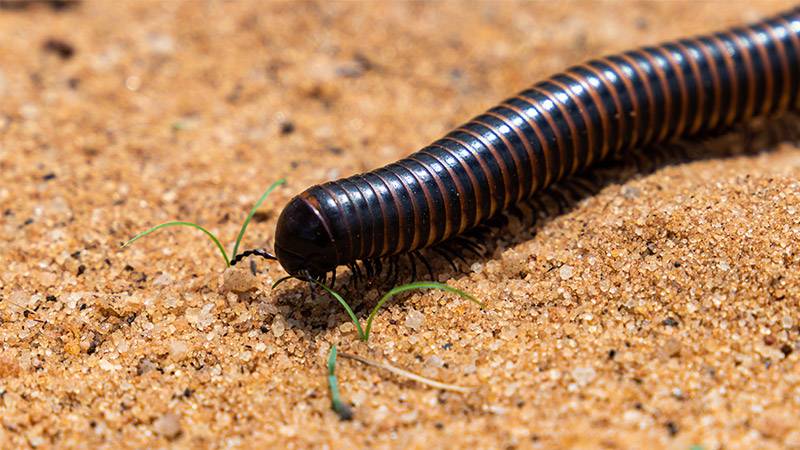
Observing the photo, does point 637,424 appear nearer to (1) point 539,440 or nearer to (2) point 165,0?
(1) point 539,440

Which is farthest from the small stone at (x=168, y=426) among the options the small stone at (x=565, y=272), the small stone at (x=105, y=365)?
the small stone at (x=565, y=272)

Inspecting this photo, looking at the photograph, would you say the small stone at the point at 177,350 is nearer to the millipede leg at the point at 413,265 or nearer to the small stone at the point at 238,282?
the small stone at the point at 238,282

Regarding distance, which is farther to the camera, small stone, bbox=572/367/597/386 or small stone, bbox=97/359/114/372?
small stone, bbox=97/359/114/372

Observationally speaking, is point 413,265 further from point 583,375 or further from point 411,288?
point 583,375

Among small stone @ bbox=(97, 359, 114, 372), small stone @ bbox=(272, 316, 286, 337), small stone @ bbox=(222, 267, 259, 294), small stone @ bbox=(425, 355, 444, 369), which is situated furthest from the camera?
small stone @ bbox=(222, 267, 259, 294)

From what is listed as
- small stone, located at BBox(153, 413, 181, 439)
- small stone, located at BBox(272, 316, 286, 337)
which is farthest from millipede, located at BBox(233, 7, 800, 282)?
small stone, located at BBox(153, 413, 181, 439)

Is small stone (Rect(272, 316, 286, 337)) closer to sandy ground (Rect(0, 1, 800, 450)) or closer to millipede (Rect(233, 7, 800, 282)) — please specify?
sandy ground (Rect(0, 1, 800, 450))

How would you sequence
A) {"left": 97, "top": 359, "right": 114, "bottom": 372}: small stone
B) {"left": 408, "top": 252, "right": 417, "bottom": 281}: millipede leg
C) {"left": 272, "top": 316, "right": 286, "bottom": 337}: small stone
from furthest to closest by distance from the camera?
{"left": 408, "top": 252, "right": 417, "bottom": 281}: millipede leg, {"left": 272, "top": 316, "right": 286, "bottom": 337}: small stone, {"left": 97, "top": 359, "right": 114, "bottom": 372}: small stone
